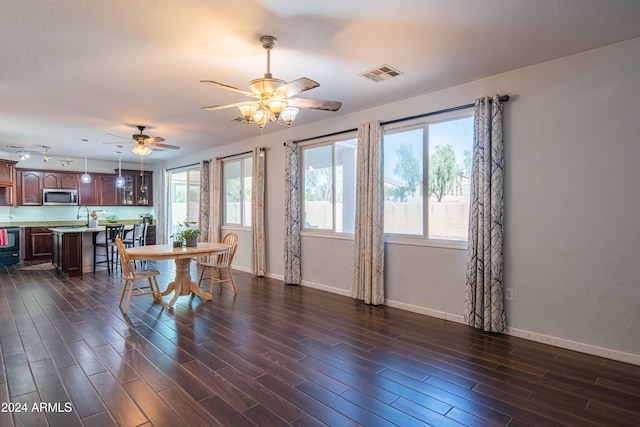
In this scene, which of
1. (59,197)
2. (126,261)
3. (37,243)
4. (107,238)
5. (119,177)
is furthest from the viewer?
(119,177)

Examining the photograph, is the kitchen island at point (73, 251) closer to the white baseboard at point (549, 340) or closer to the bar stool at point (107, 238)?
the bar stool at point (107, 238)

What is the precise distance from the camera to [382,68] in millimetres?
3336

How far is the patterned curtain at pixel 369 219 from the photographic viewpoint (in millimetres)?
4402

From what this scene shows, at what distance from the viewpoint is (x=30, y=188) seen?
814cm

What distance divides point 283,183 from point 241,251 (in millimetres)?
1979

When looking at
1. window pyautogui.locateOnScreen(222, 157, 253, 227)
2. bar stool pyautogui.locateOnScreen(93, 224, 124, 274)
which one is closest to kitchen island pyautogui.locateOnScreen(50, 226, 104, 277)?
bar stool pyautogui.locateOnScreen(93, 224, 124, 274)

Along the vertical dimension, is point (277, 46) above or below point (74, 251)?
above

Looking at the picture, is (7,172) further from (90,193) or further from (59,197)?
(90,193)

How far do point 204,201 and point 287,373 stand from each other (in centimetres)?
573

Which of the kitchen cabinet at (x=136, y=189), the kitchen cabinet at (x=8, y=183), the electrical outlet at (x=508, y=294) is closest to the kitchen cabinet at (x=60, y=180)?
the kitchen cabinet at (x=8, y=183)

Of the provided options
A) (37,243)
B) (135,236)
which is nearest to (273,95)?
(135,236)

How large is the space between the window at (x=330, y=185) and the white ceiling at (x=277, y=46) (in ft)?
3.17

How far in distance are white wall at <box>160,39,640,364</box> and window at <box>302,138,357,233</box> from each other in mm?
1659

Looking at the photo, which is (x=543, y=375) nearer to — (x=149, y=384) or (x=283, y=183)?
(x=149, y=384)
